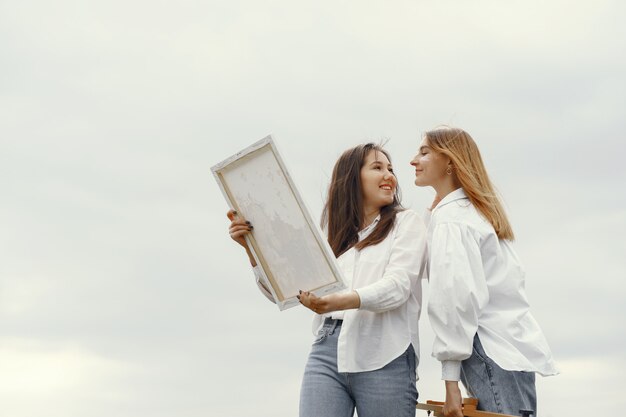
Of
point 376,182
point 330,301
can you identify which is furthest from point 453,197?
point 330,301

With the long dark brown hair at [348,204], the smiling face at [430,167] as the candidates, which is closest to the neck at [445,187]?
Result: the smiling face at [430,167]

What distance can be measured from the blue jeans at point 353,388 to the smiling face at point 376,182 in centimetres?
94

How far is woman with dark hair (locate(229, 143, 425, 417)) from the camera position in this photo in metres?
6.01

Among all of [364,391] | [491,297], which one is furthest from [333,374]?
[491,297]

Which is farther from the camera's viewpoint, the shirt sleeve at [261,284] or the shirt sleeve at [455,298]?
the shirt sleeve at [261,284]

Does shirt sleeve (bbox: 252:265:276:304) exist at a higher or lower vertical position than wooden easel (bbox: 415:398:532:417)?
higher

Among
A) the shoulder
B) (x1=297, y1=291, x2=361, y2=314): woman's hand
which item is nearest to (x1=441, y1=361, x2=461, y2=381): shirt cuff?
(x1=297, y1=291, x2=361, y2=314): woman's hand

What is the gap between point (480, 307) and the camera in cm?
575

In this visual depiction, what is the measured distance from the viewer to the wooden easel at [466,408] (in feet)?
18.0

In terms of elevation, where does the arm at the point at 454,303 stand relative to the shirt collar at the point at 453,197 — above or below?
below

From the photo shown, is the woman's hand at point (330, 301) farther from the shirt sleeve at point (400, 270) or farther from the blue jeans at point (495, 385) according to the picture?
the blue jeans at point (495, 385)

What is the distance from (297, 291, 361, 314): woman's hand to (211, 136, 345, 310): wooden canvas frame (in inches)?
2.2

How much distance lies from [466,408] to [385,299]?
Result: 822 mm

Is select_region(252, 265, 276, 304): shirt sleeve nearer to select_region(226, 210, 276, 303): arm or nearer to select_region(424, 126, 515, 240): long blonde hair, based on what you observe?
select_region(226, 210, 276, 303): arm
